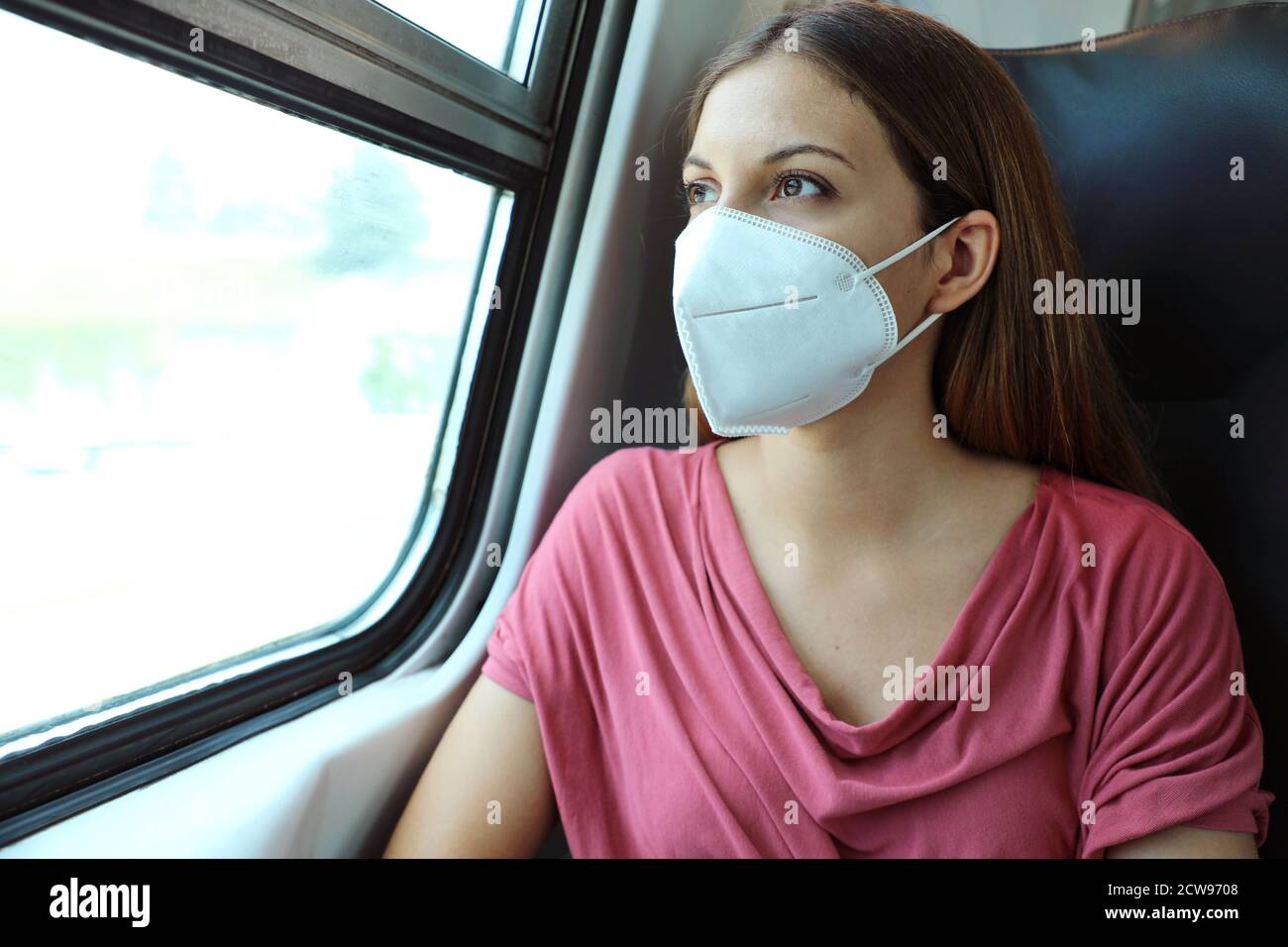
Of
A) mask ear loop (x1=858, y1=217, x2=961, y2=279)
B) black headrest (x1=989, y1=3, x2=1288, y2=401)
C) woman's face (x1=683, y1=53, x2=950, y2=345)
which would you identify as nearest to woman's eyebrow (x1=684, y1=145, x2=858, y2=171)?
woman's face (x1=683, y1=53, x2=950, y2=345)

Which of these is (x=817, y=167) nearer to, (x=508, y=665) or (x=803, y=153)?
(x=803, y=153)

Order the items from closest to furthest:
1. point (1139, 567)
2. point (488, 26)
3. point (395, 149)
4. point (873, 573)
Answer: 1. point (1139, 567)
2. point (873, 573)
3. point (395, 149)
4. point (488, 26)

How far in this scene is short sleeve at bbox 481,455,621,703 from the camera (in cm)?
149

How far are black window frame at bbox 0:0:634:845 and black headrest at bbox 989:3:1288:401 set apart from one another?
967 mm

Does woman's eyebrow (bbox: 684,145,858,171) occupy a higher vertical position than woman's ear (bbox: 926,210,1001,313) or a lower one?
higher

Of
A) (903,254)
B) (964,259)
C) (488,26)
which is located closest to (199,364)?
(488,26)

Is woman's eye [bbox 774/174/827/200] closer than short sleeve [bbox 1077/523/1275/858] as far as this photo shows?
No

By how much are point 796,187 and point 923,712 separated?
Result: 78 cm

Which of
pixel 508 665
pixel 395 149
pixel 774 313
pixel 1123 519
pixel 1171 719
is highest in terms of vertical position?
pixel 395 149

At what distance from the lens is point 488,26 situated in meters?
1.78

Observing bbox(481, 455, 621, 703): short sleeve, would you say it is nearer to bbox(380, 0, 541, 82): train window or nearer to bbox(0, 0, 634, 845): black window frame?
bbox(0, 0, 634, 845): black window frame

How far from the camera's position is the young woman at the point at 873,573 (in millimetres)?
1290
